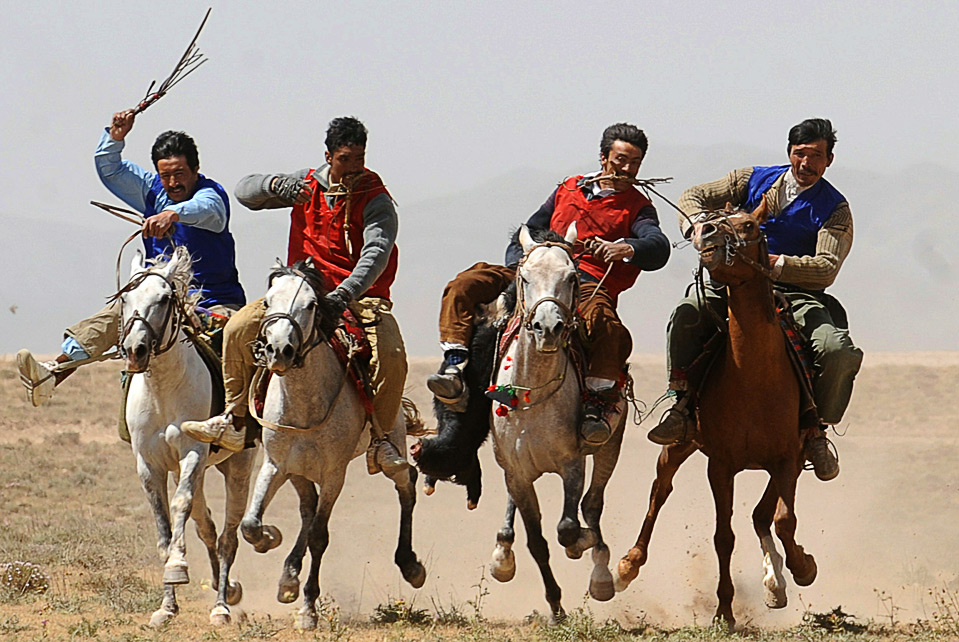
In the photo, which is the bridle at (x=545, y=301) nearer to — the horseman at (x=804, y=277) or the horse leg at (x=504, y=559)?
the horseman at (x=804, y=277)

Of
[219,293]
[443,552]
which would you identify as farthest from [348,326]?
[443,552]

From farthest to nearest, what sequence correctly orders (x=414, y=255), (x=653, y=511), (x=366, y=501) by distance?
(x=414, y=255)
(x=366, y=501)
(x=653, y=511)

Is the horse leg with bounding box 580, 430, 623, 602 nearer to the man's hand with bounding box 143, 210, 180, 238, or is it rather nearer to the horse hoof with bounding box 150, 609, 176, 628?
the horse hoof with bounding box 150, 609, 176, 628

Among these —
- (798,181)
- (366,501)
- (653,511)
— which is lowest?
(366,501)

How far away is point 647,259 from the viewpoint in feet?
29.6

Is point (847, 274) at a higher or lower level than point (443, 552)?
higher

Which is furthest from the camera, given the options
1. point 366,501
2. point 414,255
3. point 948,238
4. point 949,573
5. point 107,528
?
point 414,255

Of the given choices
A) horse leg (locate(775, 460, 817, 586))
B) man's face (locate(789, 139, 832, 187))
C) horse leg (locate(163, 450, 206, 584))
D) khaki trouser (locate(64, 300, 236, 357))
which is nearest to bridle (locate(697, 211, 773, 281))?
man's face (locate(789, 139, 832, 187))

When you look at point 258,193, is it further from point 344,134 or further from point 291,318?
point 291,318

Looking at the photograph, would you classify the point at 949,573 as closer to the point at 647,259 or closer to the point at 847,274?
the point at 647,259

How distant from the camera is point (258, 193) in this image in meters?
9.51

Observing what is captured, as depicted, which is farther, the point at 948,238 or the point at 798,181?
the point at 948,238

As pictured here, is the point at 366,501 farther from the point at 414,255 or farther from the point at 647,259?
the point at 414,255

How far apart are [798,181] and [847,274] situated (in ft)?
331
